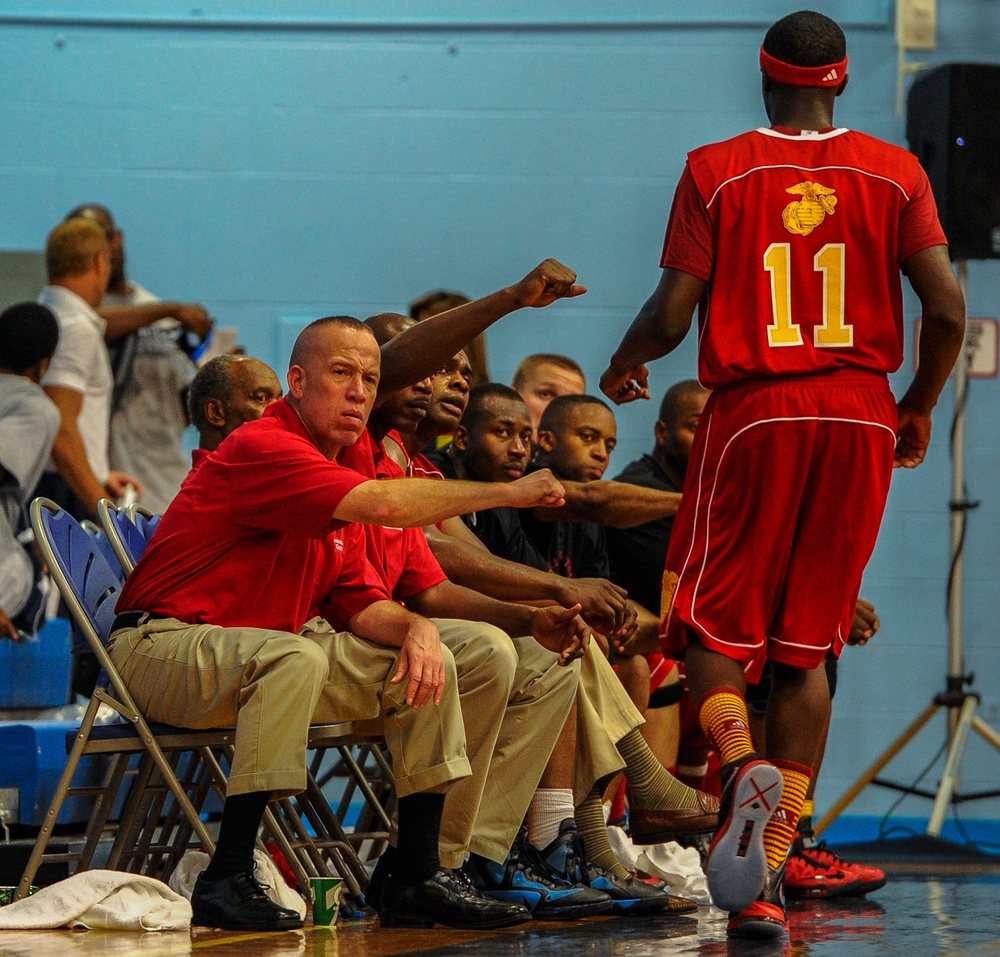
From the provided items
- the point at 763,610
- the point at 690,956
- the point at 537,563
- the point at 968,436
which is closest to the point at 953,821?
the point at 968,436

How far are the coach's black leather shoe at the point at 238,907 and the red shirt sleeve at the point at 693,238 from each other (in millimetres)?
1350

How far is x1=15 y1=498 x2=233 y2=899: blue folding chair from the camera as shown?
2.89 m

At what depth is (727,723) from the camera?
2832 mm

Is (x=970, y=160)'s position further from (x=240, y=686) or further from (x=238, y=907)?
(x=238, y=907)

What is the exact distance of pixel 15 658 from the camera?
164 inches

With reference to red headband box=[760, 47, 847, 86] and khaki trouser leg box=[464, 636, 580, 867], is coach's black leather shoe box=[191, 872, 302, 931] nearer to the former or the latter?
khaki trouser leg box=[464, 636, 580, 867]

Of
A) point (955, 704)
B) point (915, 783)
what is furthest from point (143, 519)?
point (915, 783)

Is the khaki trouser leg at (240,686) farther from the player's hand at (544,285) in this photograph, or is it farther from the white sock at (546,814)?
the player's hand at (544,285)

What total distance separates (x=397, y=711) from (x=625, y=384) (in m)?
0.81

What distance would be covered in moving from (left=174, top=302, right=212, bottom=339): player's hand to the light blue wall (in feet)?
1.92

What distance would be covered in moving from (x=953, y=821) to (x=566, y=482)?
2.86m

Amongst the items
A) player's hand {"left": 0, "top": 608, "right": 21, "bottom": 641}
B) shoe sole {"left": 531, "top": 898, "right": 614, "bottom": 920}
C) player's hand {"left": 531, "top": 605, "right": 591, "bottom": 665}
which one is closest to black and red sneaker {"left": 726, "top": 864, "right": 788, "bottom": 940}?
shoe sole {"left": 531, "top": 898, "right": 614, "bottom": 920}

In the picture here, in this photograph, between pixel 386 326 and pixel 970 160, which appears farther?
pixel 970 160

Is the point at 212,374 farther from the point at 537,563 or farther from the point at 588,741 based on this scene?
the point at 588,741
